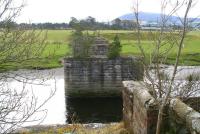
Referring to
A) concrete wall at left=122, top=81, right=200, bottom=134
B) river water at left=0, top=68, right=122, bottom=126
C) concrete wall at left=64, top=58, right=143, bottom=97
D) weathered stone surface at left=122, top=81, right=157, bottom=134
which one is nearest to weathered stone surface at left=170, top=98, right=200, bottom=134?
concrete wall at left=122, top=81, right=200, bottom=134

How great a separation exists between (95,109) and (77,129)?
27.7 metres

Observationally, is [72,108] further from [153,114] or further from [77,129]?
[153,114]

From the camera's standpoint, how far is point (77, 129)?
13523 mm

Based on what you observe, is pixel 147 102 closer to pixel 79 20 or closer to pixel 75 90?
pixel 75 90

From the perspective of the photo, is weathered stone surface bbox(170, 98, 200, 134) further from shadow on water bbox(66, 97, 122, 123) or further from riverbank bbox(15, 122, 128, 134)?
shadow on water bbox(66, 97, 122, 123)

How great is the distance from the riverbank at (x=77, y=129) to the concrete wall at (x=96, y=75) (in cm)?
3307

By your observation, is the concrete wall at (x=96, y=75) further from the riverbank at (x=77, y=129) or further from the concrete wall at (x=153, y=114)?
the concrete wall at (x=153, y=114)

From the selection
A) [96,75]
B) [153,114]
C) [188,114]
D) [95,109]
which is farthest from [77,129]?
[96,75]

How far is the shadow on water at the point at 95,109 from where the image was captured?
35.8 meters

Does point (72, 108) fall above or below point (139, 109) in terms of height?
below

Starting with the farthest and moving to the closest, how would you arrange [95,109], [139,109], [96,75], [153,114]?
1. [96,75]
2. [95,109]
3. [139,109]
4. [153,114]

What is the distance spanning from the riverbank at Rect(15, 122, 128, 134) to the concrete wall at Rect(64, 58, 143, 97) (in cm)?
3307

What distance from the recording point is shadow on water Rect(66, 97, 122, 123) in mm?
35812

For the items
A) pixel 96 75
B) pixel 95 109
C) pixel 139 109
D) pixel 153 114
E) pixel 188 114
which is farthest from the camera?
pixel 96 75
